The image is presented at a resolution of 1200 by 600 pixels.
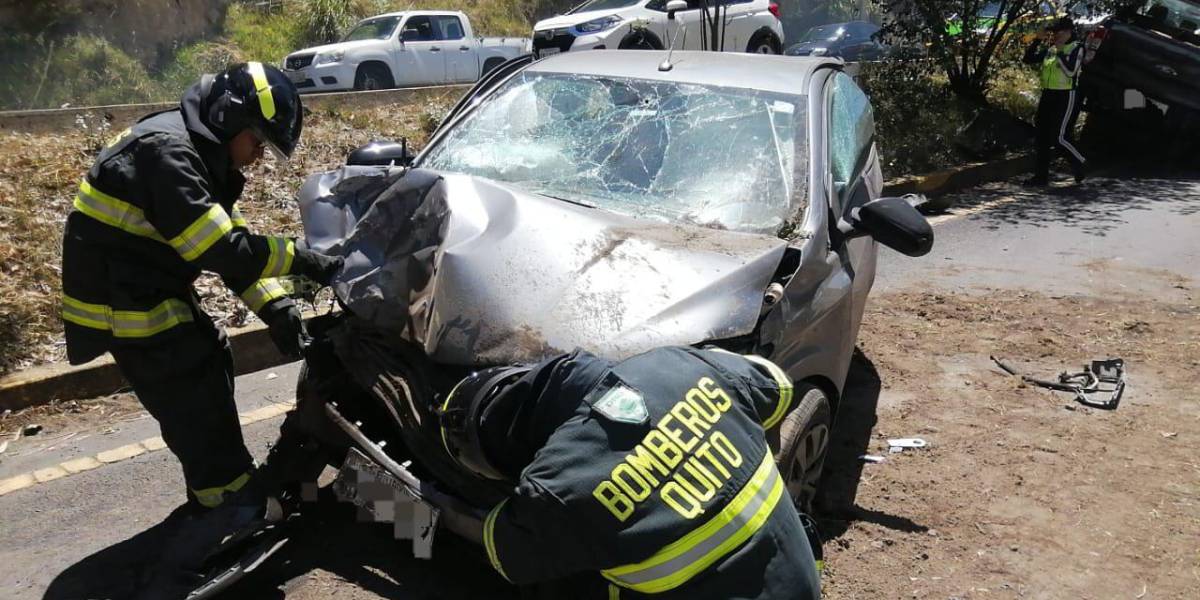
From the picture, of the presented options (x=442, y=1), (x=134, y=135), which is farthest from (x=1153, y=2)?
(x=442, y=1)

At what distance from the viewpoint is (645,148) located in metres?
4.07

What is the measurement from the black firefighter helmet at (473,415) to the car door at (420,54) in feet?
43.5

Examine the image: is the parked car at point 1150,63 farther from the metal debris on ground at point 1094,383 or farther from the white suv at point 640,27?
the metal debris on ground at point 1094,383

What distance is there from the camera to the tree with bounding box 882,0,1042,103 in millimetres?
11797

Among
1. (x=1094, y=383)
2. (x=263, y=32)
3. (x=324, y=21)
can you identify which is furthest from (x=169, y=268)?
(x=324, y=21)

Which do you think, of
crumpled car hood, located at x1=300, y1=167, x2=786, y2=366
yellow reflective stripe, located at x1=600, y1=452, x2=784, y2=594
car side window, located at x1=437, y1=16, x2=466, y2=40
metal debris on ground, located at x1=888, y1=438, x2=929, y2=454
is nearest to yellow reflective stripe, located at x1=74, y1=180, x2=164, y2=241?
crumpled car hood, located at x1=300, y1=167, x2=786, y2=366

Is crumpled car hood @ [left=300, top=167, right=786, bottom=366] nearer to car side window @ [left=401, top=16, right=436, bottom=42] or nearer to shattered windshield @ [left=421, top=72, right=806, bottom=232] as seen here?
shattered windshield @ [left=421, top=72, right=806, bottom=232]

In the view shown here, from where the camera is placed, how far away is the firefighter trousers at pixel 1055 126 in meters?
10.6

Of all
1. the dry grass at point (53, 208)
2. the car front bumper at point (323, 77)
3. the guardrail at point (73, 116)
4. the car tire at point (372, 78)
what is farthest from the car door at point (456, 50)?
the dry grass at point (53, 208)

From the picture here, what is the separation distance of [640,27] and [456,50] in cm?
355

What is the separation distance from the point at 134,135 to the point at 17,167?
4.50 metres

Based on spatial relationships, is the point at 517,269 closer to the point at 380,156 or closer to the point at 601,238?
the point at 601,238

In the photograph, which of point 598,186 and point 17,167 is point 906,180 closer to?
point 598,186

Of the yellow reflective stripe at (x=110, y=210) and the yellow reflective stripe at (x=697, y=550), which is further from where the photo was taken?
the yellow reflective stripe at (x=110, y=210)
